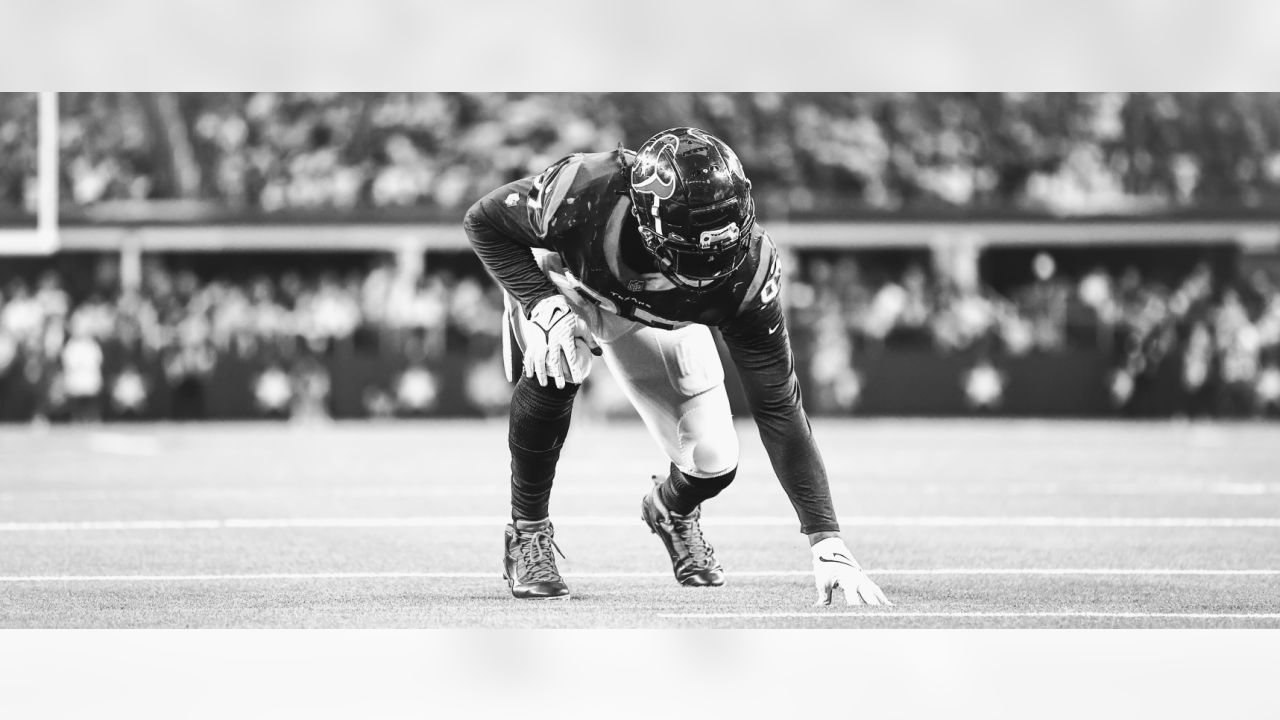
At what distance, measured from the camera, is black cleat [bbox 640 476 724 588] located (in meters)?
5.58

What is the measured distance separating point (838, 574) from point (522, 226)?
140cm

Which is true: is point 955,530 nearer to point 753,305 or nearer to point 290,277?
point 753,305

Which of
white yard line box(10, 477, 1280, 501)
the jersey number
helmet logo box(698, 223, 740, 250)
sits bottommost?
white yard line box(10, 477, 1280, 501)

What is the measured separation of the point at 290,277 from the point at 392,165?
6.98ft

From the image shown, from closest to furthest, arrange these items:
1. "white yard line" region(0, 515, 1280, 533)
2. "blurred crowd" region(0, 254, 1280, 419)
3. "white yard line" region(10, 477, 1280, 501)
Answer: "white yard line" region(0, 515, 1280, 533) → "white yard line" region(10, 477, 1280, 501) → "blurred crowd" region(0, 254, 1280, 419)

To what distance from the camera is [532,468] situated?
5.30 meters

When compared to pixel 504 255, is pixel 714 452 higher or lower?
lower

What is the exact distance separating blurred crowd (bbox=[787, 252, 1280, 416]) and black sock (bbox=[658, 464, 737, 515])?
1363 centimetres

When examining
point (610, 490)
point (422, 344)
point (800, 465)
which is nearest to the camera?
point (800, 465)

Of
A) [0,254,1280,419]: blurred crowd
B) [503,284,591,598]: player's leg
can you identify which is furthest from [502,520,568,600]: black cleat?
[0,254,1280,419]: blurred crowd

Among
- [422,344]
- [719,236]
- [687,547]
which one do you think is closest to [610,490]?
[687,547]

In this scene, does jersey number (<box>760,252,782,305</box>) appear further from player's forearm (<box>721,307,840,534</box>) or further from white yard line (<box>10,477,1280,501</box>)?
white yard line (<box>10,477,1280,501</box>)

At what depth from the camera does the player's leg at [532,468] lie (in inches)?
204

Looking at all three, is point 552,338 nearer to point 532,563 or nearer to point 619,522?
point 532,563
